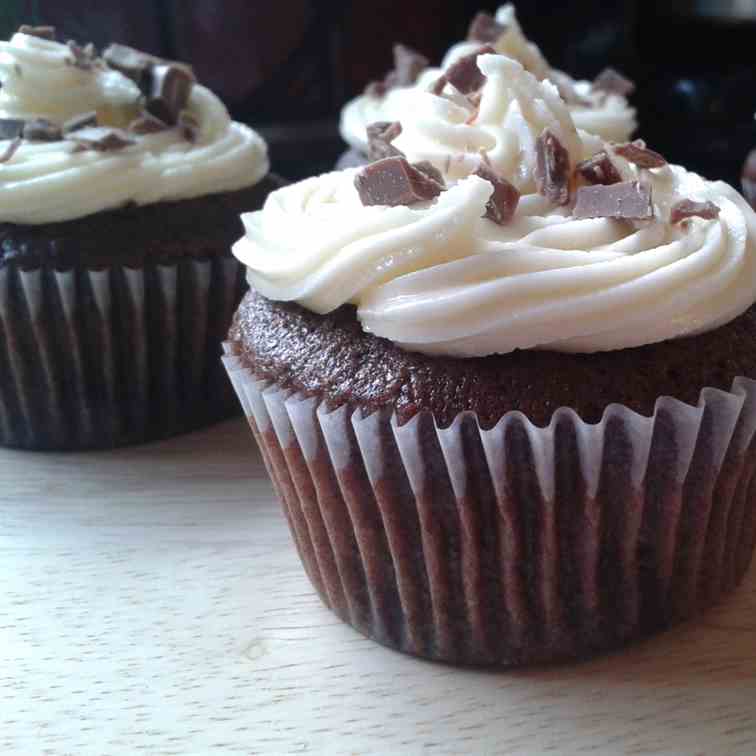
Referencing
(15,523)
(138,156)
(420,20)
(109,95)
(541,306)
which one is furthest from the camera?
(420,20)

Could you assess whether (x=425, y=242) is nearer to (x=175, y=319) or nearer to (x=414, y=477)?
(x=414, y=477)

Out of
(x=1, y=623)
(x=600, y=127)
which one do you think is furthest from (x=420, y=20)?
(x=1, y=623)

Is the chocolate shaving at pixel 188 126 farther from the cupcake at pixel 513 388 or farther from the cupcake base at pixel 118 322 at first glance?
the cupcake at pixel 513 388

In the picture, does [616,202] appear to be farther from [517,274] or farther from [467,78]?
[467,78]

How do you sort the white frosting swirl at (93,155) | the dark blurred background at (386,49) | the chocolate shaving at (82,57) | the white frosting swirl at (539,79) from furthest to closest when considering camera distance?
the dark blurred background at (386,49), the white frosting swirl at (539,79), the chocolate shaving at (82,57), the white frosting swirl at (93,155)

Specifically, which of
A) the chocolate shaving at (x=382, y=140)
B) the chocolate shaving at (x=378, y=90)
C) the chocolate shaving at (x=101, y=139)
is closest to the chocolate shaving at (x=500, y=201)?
the chocolate shaving at (x=382, y=140)

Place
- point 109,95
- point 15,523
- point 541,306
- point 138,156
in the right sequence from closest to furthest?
point 541,306 → point 15,523 → point 138,156 → point 109,95

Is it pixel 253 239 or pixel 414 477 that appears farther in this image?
pixel 253 239

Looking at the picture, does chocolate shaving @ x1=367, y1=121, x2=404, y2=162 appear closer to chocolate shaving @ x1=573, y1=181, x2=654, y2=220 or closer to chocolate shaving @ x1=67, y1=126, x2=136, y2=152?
chocolate shaving @ x1=573, y1=181, x2=654, y2=220
